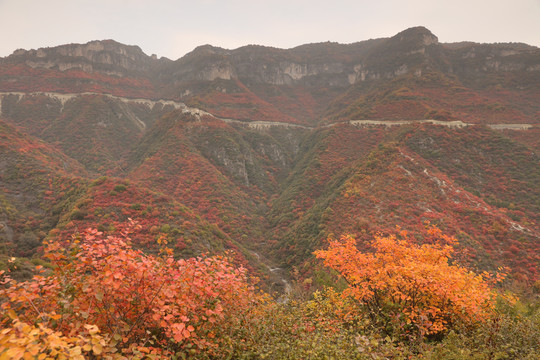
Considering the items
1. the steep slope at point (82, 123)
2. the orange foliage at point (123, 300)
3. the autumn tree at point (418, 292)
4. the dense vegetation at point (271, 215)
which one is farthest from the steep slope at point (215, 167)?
the orange foliage at point (123, 300)

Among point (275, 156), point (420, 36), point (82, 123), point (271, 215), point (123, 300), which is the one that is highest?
point (420, 36)

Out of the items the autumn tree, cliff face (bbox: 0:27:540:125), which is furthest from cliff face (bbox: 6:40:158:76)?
the autumn tree

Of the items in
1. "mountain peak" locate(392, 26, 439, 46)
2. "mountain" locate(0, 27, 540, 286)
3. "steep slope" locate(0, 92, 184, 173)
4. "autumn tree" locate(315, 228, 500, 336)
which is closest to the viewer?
"autumn tree" locate(315, 228, 500, 336)

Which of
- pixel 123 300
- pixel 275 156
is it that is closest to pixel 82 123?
pixel 275 156

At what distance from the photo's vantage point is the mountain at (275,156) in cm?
3219

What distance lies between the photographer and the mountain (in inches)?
1267

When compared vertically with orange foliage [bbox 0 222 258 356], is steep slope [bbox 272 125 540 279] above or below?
below

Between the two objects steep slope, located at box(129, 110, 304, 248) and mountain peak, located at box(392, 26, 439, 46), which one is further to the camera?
mountain peak, located at box(392, 26, 439, 46)

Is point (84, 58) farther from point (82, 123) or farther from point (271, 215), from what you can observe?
point (271, 215)

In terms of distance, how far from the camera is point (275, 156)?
8719cm

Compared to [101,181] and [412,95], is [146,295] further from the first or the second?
[412,95]

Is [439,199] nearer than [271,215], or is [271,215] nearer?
[439,199]

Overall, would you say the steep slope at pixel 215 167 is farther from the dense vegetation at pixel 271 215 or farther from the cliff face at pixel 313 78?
the cliff face at pixel 313 78

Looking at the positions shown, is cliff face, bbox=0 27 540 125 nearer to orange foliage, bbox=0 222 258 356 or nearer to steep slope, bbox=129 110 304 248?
steep slope, bbox=129 110 304 248
